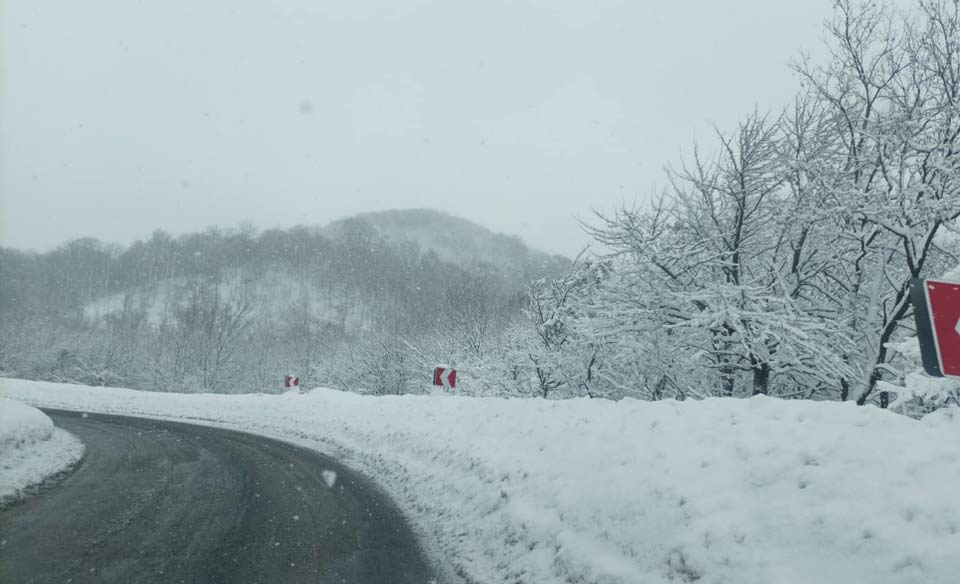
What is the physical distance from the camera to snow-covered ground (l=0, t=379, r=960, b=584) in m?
3.27

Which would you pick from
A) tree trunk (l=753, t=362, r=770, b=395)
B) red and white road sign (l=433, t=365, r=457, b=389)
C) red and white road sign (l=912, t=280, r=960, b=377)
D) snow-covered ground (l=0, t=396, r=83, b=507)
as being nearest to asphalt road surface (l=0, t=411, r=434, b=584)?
snow-covered ground (l=0, t=396, r=83, b=507)

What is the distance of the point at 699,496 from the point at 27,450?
10426 mm

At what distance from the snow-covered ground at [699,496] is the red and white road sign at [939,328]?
2.71 feet

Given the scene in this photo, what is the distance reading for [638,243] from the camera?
40.1 feet

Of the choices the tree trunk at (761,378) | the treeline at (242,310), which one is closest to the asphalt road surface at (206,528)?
the tree trunk at (761,378)

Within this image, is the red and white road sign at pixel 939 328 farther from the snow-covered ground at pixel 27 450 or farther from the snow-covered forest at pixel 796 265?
the snow-covered ground at pixel 27 450

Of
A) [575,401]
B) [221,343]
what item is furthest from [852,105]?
[221,343]

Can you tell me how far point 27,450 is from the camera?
353 inches

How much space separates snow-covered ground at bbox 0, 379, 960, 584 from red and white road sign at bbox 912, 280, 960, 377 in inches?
32.5

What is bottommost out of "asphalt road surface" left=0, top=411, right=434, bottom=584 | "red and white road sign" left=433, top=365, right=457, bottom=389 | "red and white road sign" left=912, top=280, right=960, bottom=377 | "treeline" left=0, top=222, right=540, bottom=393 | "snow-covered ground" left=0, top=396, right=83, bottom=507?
"asphalt road surface" left=0, top=411, right=434, bottom=584

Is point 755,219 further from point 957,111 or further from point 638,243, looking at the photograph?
point 957,111

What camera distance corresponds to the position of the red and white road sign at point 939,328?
312 centimetres

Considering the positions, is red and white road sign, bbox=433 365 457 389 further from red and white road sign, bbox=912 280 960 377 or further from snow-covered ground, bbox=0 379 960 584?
red and white road sign, bbox=912 280 960 377

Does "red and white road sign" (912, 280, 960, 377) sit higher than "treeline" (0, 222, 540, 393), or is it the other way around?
"treeline" (0, 222, 540, 393)
